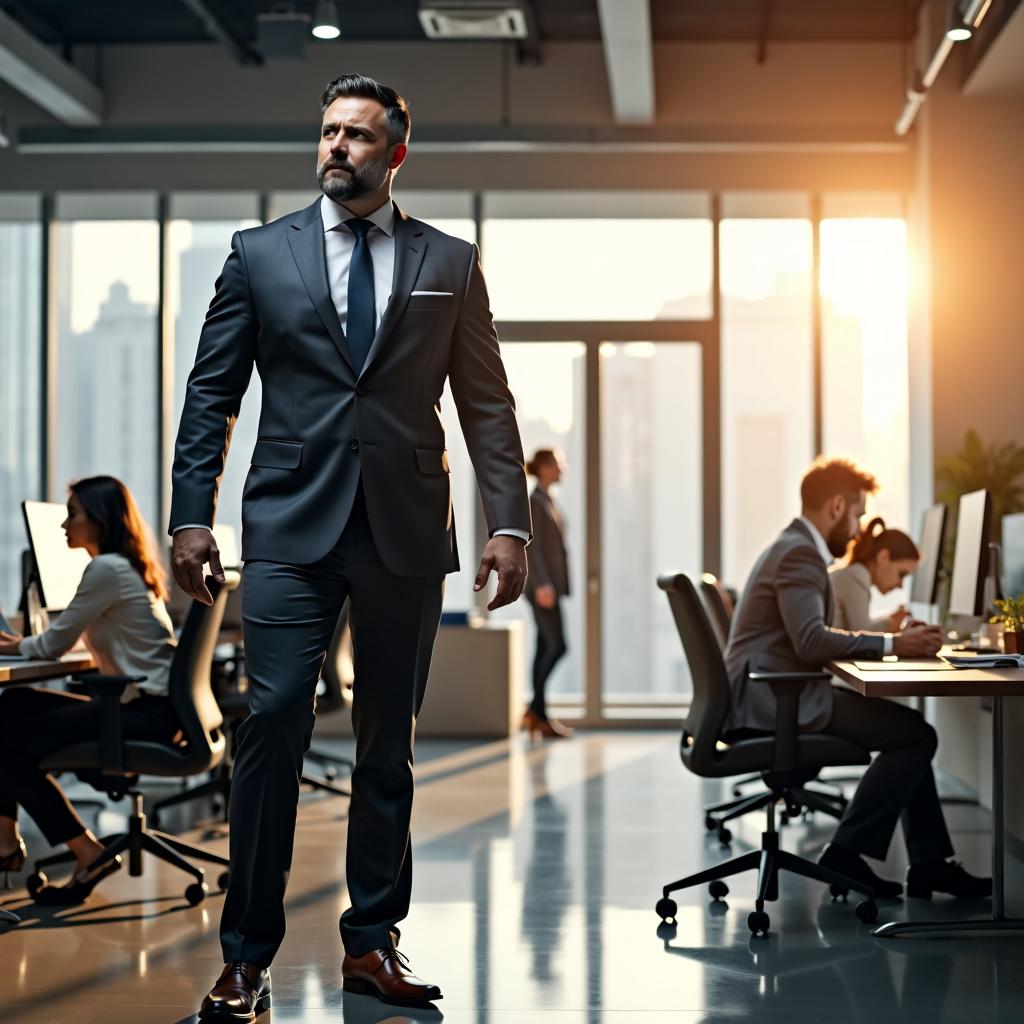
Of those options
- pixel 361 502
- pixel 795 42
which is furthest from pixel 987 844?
pixel 795 42

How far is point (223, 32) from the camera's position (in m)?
8.62

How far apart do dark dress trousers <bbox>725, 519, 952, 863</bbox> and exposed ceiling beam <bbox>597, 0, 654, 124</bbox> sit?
13.0 ft

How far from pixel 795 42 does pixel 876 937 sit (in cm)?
677

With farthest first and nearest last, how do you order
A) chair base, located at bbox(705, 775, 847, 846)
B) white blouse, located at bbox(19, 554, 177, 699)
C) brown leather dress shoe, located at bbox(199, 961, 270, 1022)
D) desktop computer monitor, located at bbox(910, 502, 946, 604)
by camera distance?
desktop computer monitor, located at bbox(910, 502, 946, 604)
chair base, located at bbox(705, 775, 847, 846)
white blouse, located at bbox(19, 554, 177, 699)
brown leather dress shoe, located at bbox(199, 961, 270, 1022)

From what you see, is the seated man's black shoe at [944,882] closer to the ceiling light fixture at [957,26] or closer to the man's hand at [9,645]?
the man's hand at [9,645]

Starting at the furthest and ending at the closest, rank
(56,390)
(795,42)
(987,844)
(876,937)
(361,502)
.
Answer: (56,390), (795,42), (987,844), (876,937), (361,502)

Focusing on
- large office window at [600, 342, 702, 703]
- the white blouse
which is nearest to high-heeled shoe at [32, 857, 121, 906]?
the white blouse

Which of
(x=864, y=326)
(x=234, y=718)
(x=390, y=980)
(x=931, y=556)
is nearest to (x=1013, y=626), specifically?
(x=931, y=556)

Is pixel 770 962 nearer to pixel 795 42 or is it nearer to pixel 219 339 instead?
pixel 219 339

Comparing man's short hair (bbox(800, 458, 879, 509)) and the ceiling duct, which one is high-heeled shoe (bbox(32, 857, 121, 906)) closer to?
man's short hair (bbox(800, 458, 879, 509))

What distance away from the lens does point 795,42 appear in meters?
9.06

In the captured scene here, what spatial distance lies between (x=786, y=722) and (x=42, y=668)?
2.12m

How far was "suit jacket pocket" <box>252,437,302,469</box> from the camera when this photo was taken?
284 centimetres

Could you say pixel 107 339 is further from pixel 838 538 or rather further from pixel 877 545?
pixel 838 538
